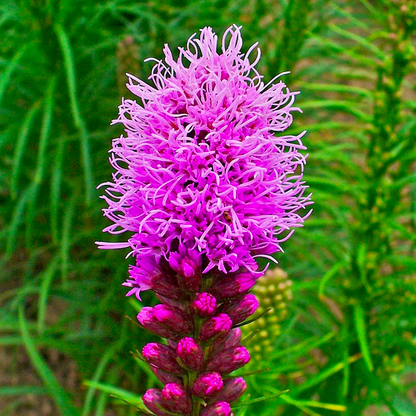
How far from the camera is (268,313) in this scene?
182 centimetres

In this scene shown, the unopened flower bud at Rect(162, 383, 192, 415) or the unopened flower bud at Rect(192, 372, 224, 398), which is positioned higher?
the unopened flower bud at Rect(192, 372, 224, 398)

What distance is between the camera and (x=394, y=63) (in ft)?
7.25

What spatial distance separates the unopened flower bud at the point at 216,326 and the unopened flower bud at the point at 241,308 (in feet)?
0.14

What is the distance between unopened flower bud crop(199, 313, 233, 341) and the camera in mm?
1100

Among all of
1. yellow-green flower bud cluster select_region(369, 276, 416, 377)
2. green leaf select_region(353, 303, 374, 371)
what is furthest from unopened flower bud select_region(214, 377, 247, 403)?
yellow-green flower bud cluster select_region(369, 276, 416, 377)

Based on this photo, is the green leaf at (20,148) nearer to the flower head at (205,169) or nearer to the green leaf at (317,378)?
the green leaf at (317,378)

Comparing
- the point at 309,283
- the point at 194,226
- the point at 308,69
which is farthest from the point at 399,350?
the point at 308,69

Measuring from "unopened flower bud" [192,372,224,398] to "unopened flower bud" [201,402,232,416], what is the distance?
3cm

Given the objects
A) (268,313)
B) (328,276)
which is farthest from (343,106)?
(268,313)

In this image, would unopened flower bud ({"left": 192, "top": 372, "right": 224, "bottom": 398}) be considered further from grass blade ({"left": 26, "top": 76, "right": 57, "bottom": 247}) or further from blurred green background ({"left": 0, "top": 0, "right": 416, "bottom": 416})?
grass blade ({"left": 26, "top": 76, "right": 57, "bottom": 247})

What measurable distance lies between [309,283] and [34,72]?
5.43 feet

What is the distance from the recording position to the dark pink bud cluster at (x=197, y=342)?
3.60ft

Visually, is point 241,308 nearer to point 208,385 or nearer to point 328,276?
point 208,385

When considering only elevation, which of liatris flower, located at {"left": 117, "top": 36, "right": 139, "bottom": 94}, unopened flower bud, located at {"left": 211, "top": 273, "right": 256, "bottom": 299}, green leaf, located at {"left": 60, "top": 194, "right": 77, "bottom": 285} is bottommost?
unopened flower bud, located at {"left": 211, "top": 273, "right": 256, "bottom": 299}
